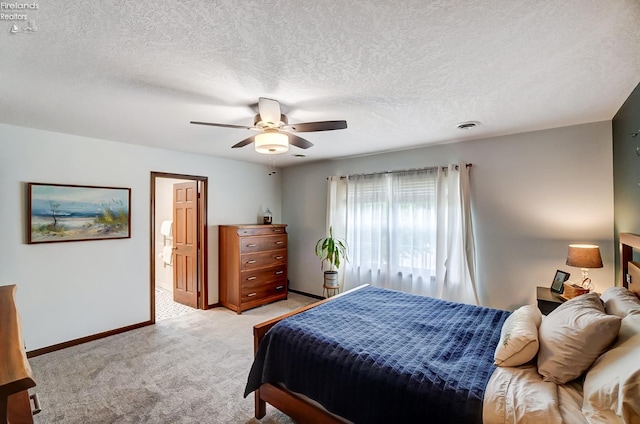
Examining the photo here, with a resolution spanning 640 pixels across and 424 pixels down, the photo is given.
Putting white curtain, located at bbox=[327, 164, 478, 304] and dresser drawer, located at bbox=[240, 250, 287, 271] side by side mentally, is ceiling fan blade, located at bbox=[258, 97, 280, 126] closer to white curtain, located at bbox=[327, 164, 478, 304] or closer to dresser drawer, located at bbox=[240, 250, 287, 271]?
white curtain, located at bbox=[327, 164, 478, 304]

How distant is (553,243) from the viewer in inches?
119

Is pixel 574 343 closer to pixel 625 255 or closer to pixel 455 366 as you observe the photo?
pixel 455 366

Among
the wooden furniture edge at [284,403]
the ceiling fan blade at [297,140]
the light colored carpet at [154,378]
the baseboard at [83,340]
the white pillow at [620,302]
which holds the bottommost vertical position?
the light colored carpet at [154,378]

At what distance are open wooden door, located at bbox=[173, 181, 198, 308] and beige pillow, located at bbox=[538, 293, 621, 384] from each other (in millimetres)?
4400

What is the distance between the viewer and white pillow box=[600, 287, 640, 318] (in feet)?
5.05

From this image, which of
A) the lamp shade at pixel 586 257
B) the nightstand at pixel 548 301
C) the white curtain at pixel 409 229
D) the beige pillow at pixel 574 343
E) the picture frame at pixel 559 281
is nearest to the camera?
the beige pillow at pixel 574 343

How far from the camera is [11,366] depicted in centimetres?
99

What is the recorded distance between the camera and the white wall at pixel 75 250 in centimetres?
292

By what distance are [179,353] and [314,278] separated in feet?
8.42

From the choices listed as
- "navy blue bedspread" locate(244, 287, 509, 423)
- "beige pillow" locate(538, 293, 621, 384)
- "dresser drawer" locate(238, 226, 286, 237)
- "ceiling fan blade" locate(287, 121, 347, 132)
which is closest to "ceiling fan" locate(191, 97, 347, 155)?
"ceiling fan blade" locate(287, 121, 347, 132)

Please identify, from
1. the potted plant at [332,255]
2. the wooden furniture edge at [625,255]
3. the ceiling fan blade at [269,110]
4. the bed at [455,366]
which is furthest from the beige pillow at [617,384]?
the potted plant at [332,255]

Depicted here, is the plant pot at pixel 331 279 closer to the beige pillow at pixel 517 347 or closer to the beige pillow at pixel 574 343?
the beige pillow at pixel 517 347

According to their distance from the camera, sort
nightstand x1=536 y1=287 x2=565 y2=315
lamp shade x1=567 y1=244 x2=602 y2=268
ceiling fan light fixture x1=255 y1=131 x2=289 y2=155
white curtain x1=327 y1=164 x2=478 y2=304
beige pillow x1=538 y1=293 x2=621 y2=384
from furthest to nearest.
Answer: white curtain x1=327 y1=164 x2=478 y2=304
nightstand x1=536 y1=287 x2=565 y2=315
lamp shade x1=567 y1=244 x2=602 y2=268
ceiling fan light fixture x1=255 y1=131 x2=289 y2=155
beige pillow x1=538 y1=293 x2=621 y2=384

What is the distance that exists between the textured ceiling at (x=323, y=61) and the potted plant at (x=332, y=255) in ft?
7.52
